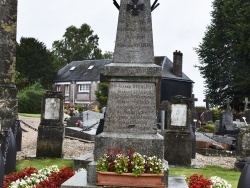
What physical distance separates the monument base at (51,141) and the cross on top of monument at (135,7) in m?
7.72

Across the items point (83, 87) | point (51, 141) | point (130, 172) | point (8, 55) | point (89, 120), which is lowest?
point (51, 141)

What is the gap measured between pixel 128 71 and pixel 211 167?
764 cm

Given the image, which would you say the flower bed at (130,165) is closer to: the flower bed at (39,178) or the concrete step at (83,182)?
the concrete step at (83,182)

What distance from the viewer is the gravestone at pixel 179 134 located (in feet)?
45.8

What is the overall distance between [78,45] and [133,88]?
67.5 m

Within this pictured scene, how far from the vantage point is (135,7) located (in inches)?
295

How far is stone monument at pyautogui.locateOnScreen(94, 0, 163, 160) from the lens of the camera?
23.3 ft

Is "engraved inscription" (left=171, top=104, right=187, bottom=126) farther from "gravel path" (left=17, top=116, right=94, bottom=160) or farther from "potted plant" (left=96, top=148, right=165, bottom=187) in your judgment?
"potted plant" (left=96, top=148, right=165, bottom=187)

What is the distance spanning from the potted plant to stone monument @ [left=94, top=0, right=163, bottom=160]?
77cm

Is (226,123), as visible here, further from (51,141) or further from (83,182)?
(83,182)

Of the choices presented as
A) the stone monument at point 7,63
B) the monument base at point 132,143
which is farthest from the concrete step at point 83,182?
the stone monument at point 7,63

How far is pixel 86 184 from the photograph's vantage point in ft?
21.5

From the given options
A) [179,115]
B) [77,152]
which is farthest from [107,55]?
[179,115]

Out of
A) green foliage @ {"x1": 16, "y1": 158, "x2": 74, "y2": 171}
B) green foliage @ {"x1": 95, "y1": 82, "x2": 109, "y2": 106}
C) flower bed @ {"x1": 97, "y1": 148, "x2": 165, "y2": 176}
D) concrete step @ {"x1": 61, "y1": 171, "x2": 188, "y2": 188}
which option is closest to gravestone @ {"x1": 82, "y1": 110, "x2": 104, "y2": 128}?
green foliage @ {"x1": 16, "y1": 158, "x2": 74, "y2": 171}
